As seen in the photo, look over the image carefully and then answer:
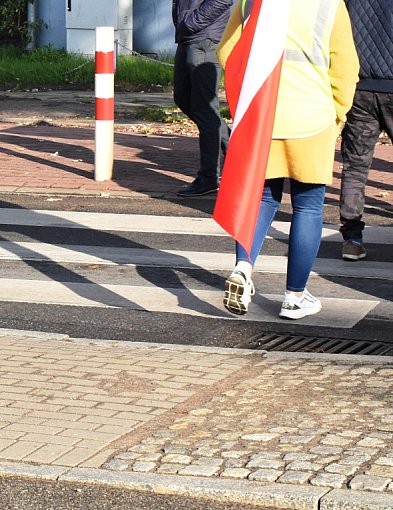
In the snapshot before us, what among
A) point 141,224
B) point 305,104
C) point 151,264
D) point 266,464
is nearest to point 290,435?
point 266,464

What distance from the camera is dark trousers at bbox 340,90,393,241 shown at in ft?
27.1

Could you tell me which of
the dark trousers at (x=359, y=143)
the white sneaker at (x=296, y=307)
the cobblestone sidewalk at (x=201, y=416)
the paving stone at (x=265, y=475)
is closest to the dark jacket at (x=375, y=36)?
the dark trousers at (x=359, y=143)

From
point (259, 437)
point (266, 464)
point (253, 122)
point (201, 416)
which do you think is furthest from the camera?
point (253, 122)

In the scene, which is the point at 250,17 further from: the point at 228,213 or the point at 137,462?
the point at 137,462

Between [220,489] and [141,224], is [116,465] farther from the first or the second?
[141,224]

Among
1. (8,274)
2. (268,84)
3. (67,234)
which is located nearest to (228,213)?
(268,84)

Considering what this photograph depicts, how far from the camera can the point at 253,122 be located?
242 inches

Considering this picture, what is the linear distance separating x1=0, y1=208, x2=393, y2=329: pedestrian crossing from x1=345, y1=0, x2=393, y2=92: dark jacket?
47.3 inches

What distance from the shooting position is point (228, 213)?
6156mm

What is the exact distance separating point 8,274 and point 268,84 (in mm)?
2641

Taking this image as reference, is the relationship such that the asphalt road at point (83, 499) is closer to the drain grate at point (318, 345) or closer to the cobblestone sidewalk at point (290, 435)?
the cobblestone sidewalk at point (290, 435)

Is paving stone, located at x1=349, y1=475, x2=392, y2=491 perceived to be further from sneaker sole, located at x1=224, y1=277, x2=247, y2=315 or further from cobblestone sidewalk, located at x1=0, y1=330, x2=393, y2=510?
sneaker sole, located at x1=224, y1=277, x2=247, y2=315

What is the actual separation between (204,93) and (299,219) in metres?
4.30

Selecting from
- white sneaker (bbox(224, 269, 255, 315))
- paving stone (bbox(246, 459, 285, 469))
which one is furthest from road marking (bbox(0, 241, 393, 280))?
paving stone (bbox(246, 459, 285, 469))
